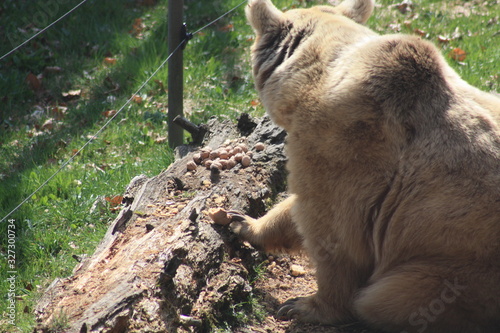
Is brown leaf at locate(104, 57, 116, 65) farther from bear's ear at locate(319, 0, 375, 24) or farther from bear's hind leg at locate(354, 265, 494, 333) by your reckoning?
bear's hind leg at locate(354, 265, 494, 333)

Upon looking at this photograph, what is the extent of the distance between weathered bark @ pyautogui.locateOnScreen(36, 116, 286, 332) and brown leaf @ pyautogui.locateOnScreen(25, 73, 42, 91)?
3678 mm

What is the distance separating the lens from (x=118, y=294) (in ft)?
9.94

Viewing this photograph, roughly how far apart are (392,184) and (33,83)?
583cm

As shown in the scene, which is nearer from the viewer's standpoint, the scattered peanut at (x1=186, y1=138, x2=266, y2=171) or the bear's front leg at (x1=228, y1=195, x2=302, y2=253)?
the bear's front leg at (x1=228, y1=195, x2=302, y2=253)

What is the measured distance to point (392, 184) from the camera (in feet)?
11.0

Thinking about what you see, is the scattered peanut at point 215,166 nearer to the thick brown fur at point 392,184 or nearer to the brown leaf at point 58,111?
the thick brown fur at point 392,184

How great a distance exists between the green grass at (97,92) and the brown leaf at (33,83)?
0.18 ft

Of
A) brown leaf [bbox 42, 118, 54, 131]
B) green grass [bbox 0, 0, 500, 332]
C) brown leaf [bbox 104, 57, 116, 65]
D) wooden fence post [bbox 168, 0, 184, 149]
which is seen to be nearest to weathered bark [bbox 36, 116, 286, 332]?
green grass [bbox 0, 0, 500, 332]

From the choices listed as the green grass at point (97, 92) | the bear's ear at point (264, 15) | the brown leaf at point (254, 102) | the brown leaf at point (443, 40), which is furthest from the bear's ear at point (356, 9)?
the brown leaf at point (443, 40)

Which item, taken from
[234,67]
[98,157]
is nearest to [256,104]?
[234,67]

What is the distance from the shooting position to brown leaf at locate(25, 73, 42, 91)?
7.60m

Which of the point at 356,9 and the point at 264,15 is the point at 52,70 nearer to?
the point at 264,15

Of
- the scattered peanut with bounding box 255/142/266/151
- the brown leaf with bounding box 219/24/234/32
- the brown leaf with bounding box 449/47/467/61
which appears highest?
the brown leaf with bounding box 219/24/234/32

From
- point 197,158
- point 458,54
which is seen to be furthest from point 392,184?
point 458,54
